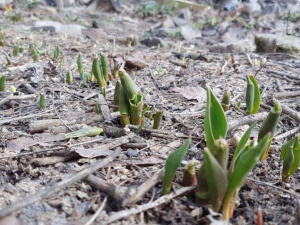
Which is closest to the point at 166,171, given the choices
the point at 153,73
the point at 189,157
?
the point at 189,157

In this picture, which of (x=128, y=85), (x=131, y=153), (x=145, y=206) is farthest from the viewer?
(x=128, y=85)

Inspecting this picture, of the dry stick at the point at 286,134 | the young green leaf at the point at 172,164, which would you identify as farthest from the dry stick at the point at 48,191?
the dry stick at the point at 286,134

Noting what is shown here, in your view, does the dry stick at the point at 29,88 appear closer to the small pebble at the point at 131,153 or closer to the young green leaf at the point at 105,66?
the young green leaf at the point at 105,66

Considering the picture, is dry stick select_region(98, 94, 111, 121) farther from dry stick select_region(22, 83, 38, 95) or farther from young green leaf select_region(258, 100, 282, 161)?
young green leaf select_region(258, 100, 282, 161)

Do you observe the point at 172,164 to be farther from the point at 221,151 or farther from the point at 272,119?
the point at 272,119

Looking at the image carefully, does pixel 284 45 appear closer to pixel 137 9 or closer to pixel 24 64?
pixel 24 64

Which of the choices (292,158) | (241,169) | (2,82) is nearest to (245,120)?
(292,158)

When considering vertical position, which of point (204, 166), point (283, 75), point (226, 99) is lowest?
point (283, 75)
